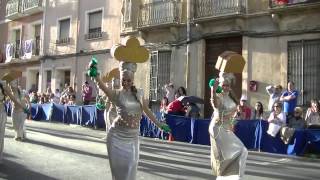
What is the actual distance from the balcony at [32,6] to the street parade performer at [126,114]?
2786 centimetres

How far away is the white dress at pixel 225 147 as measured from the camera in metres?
6.76

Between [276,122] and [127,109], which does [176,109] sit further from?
[127,109]

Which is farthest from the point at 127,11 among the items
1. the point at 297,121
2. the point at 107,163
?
the point at 107,163

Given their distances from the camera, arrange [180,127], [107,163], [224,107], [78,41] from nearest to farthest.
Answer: [224,107], [107,163], [180,127], [78,41]

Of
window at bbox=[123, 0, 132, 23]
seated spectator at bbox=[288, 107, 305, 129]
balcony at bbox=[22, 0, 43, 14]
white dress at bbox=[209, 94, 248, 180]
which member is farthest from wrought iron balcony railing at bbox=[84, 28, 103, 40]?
white dress at bbox=[209, 94, 248, 180]

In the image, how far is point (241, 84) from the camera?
778 inches

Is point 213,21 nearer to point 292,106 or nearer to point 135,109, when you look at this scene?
point 292,106

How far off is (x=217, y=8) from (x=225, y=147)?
14.2m

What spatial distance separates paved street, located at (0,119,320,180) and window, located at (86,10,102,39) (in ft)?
43.4

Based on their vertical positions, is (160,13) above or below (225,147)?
above

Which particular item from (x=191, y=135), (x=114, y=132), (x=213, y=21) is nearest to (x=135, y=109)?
(x=114, y=132)

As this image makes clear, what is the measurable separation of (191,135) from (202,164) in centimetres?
478

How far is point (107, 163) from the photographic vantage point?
10469 millimetres

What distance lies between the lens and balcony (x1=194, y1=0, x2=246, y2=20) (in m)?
19.5
